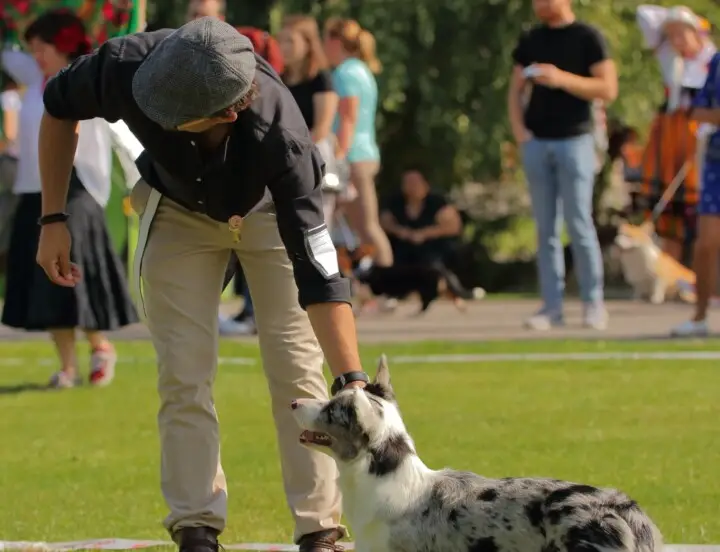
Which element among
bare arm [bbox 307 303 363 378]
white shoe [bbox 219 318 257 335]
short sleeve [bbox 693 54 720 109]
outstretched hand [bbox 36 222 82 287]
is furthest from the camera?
white shoe [bbox 219 318 257 335]

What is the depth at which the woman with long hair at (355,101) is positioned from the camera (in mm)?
13305

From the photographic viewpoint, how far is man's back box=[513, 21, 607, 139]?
12.3 m

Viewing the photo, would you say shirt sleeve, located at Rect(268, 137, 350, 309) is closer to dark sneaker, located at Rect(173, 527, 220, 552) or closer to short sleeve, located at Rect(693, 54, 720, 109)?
dark sneaker, located at Rect(173, 527, 220, 552)

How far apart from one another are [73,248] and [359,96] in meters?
4.18

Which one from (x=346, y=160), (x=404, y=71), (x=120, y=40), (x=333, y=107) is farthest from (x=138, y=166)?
(x=404, y=71)

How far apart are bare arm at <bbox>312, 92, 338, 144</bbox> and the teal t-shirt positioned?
1314mm

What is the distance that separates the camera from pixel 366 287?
592 inches

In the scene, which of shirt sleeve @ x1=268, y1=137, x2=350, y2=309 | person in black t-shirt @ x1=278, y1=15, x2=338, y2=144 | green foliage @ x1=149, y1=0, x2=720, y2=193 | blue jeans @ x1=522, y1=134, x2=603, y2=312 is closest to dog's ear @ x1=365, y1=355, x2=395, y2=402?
shirt sleeve @ x1=268, y1=137, x2=350, y2=309

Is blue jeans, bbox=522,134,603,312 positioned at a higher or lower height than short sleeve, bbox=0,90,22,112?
lower

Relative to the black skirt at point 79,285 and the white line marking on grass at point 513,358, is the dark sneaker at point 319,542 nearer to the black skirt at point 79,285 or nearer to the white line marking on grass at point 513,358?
the black skirt at point 79,285

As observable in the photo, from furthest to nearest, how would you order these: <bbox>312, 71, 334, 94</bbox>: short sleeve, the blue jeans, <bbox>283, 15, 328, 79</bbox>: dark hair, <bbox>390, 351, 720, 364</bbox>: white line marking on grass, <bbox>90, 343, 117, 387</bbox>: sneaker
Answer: the blue jeans
<bbox>283, 15, 328, 79</bbox>: dark hair
<bbox>312, 71, 334, 94</bbox>: short sleeve
<bbox>390, 351, 720, 364</bbox>: white line marking on grass
<bbox>90, 343, 117, 387</bbox>: sneaker

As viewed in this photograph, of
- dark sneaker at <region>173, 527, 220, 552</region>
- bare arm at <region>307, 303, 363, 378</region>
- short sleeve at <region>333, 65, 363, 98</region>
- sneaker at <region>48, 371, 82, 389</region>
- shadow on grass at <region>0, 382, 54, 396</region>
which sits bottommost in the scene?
shadow on grass at <region>0, 382, 54, 396</region>

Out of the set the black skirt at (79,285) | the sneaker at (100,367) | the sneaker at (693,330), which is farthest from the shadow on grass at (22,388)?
the sneaker at (693,330)

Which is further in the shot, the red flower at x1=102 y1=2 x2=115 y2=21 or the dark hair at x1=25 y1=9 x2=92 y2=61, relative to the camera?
the red flower at x1=102 y1=2 x2=115 y2=21
